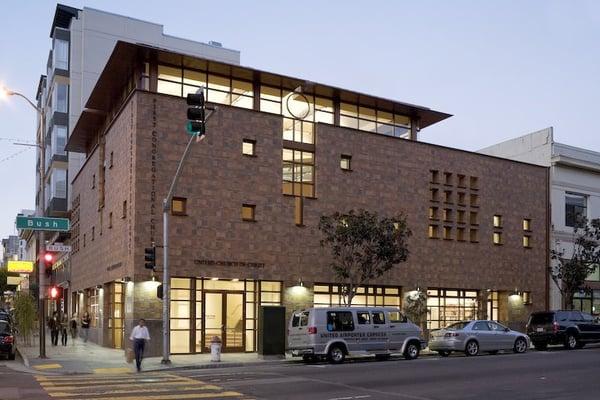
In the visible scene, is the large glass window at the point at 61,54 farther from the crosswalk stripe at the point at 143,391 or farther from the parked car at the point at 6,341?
the crosswalk stripe at the point at 143,391

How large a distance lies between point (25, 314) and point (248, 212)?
39.6 ft

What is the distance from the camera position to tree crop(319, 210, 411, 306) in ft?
103

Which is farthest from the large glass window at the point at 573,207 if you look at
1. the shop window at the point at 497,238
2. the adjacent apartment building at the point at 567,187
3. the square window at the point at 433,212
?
the square window at the point at 433,212

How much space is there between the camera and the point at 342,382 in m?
19.1

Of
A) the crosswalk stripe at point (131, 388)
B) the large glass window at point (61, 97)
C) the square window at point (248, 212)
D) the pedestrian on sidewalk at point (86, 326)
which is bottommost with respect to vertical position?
the pedestrian on sidewalk at point (86, 326)

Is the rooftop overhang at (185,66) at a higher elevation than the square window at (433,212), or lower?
higher

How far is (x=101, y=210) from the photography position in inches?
1467

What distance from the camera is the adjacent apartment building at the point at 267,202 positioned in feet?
98.7

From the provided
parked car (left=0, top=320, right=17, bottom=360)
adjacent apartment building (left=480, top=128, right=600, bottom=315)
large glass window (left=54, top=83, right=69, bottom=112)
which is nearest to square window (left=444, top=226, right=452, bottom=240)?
adjacent apartment building (left=480, top=128, right=600, bottom=315)

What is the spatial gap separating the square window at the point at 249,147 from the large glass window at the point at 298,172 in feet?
5.30

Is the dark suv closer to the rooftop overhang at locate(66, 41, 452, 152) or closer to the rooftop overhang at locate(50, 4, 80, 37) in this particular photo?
the rooftop overhang at locate(66, 41, 452, 152)

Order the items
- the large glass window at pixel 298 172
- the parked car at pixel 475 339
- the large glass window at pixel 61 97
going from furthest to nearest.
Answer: the large glass window at pixel 61 97, the large glass window at pixel 298 172, the parked car at pixel 475 339

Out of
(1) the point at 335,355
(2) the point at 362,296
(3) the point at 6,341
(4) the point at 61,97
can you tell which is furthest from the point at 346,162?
(4) the point at 61,97

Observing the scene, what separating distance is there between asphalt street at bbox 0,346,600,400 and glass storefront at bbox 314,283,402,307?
8.59 meters
